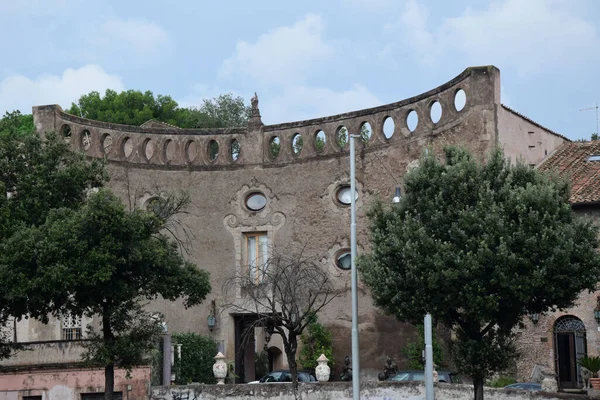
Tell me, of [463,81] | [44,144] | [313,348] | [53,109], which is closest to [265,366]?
[313,348]

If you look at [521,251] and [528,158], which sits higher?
[528,158]

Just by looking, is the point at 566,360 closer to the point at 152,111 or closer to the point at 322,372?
the point at 322,372

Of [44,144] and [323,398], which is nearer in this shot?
[44,144]

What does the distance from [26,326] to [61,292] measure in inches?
521

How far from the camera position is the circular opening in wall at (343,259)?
36969 mm

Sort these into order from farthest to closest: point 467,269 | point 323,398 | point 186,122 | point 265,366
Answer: point 186,122, point 265,366, point 323,398, point 467,269

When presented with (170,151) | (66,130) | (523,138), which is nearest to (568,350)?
(523,138)

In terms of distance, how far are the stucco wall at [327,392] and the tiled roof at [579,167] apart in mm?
7020

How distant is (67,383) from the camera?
108 feet

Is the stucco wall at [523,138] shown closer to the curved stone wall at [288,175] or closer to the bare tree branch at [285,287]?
the curved stone wall at [288,175]

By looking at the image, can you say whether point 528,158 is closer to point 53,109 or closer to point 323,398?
point 323,398

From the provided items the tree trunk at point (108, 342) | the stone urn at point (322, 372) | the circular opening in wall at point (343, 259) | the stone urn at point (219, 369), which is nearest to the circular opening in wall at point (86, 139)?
the circular opening in wall at point (343, 259)

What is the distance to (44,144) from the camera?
28.5m

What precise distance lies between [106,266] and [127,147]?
51.8 feet
